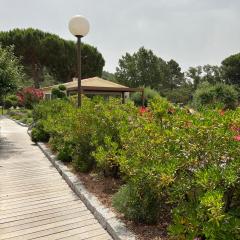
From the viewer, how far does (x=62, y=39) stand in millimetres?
42500

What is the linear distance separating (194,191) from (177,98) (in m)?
46.2

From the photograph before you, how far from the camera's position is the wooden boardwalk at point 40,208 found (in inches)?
160

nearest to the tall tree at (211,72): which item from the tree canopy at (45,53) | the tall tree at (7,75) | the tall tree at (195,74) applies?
the tall tree at (195,74)

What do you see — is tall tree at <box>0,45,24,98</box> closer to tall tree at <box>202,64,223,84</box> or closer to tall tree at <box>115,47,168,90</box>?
tall tree at <box>115,47,168,90</box>

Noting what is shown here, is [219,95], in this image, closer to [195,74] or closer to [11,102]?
[11,102]

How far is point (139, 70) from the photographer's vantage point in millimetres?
52125

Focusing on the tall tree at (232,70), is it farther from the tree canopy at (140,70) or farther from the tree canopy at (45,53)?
the tree canopy at (45,53)

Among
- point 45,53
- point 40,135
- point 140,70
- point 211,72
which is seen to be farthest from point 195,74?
point 40,135

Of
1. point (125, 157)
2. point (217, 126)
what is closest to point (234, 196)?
point (217, 126)

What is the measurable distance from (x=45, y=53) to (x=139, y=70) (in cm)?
1647

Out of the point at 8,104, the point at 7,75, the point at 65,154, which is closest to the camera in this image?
the point at 65,154

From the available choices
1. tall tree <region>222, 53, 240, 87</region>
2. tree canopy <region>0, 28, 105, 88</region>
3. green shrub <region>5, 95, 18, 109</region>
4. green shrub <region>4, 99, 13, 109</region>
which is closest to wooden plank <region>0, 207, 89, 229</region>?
green shrub <region>5, 95, 18, 109</region>

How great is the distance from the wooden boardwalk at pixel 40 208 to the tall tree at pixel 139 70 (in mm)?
44954

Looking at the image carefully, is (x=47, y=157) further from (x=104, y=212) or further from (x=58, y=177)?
(x=104, y=212)
